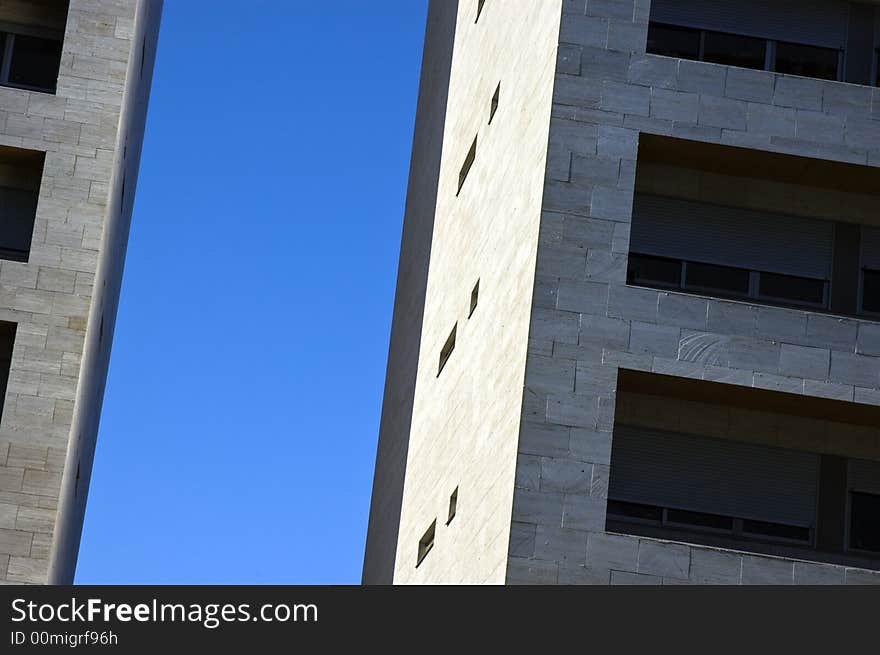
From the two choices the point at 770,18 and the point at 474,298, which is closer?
the point at 770,18

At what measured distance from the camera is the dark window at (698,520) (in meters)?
26.1

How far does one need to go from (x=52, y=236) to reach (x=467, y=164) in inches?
300

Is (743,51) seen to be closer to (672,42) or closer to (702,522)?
(672,42)

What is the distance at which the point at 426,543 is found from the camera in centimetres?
3127

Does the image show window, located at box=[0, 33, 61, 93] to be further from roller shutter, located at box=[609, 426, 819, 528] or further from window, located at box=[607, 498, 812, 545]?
window, located at box=[607, 498, 812, 545]

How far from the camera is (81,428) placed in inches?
1307

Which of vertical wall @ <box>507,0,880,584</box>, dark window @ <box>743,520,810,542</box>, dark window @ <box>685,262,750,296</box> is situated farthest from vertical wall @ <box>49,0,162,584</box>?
dark window @ <box>743,520,810,542</box>

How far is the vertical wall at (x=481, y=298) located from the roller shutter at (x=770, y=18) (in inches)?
84.4

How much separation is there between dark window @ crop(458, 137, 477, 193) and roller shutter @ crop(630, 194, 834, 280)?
6.00m

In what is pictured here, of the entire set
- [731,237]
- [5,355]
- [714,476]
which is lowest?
[714,476]

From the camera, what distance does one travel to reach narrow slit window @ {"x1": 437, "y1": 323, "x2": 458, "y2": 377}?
3156cm

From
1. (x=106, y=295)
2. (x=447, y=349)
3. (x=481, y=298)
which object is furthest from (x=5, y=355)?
(x=481, y=298)

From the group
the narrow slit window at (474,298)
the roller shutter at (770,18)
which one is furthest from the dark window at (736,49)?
the narrow slit window at (474,298)
